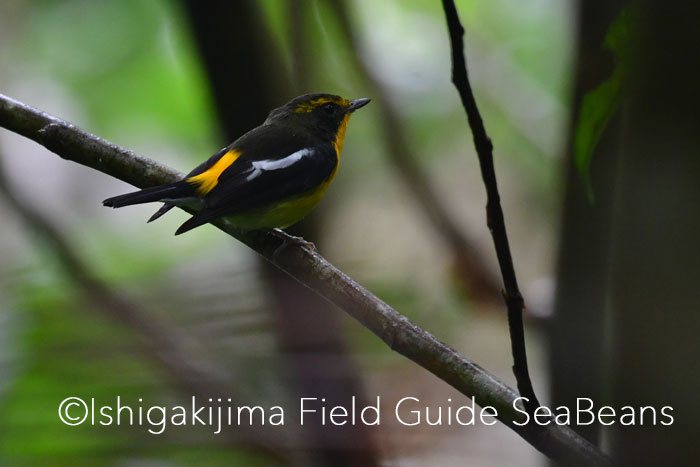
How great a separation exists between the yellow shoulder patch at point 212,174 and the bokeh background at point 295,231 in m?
0.34

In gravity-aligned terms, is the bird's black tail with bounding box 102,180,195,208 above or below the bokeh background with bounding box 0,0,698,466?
above

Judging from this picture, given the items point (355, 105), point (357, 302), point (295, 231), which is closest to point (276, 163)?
point (295, 231)

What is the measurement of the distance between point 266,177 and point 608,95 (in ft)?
5.81

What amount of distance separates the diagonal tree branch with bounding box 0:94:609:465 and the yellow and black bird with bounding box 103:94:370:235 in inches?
5.0

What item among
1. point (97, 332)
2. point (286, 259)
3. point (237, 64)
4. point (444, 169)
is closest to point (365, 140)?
point (444, 169)

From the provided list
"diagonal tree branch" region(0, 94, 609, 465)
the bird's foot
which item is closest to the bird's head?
the bird's foot

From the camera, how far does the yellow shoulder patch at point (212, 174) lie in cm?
263

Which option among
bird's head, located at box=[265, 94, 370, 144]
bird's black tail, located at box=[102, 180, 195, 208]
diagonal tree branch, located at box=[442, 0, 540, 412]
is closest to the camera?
diagonal tree branch, located at box=[442, 0, 540, 412]

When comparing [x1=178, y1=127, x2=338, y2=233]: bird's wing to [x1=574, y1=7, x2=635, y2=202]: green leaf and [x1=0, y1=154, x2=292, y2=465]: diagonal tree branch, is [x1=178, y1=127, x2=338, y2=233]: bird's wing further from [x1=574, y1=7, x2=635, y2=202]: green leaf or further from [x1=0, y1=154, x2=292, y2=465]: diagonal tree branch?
[x1=574, y1=7, x2=635, y2=202]: green leaf

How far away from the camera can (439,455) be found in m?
2.54

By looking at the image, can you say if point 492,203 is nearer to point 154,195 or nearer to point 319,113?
point 154,195

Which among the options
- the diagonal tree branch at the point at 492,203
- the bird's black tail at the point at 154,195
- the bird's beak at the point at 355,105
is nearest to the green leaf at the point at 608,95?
the diagonal tree branch at the point at 492,203

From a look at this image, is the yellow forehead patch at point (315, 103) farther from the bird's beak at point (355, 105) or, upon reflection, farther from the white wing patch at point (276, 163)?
the white wing patch at point (276, 163)

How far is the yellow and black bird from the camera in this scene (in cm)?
255
